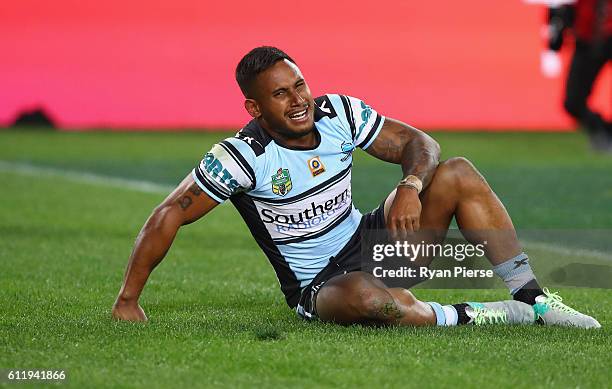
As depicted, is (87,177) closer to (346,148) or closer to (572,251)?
(572,251)

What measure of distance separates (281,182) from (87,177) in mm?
12387

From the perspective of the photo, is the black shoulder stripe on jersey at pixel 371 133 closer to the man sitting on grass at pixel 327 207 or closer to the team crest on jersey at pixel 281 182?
the man sitting on grass at pixel 327 207

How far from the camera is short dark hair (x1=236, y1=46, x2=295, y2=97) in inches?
221

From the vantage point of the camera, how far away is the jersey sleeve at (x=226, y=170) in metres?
5.53

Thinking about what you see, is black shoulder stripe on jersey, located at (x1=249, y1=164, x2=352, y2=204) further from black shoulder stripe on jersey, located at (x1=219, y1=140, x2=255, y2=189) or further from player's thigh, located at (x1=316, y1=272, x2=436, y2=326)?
player's thigh, located at (x1=316, y1=272, x2=436, y2=326)

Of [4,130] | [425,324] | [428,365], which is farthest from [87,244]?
[4,130]

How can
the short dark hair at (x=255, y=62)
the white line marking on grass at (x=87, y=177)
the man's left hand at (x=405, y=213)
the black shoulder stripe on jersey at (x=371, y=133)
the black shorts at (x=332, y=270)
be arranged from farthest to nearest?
the white line marking on grass at (x=87, y=177) → the black shoulder stripe on jersey at (x=371, y=133) → the black shorts at (x=332, y=270) → the short dark hair at (x=255, y=62) → the man's left hand at (x=405, y=213)

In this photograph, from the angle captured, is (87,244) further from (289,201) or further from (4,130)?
(4,130)

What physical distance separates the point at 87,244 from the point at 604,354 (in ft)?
17.3

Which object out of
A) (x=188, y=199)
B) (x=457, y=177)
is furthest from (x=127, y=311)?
(x=457, y=177)

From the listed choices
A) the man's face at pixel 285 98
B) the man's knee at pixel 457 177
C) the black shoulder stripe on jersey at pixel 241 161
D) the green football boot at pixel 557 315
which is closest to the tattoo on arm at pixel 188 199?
the black shoulder stripe on jersey at pixel 241 161

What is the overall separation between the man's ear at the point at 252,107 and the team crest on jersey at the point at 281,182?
279mm

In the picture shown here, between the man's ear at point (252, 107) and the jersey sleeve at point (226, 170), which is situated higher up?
the man's ear at point (252, 107)

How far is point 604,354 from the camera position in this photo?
4.92 metres
